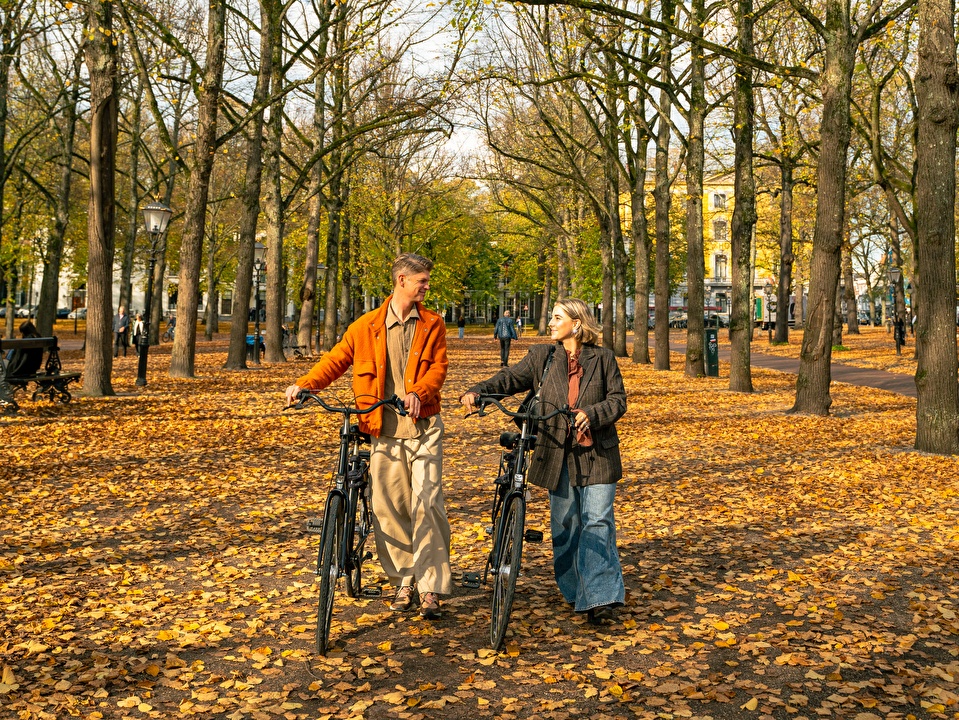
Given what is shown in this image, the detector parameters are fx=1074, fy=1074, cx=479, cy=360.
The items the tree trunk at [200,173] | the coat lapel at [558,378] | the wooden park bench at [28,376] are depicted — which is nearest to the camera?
the coat lapel at [558,378]

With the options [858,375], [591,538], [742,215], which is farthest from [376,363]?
[858,375]

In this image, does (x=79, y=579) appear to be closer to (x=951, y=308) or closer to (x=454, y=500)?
(x=454, y=500)

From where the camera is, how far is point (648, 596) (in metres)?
6.38

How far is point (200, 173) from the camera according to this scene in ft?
71.4

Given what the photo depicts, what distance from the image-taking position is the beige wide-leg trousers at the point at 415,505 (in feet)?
18.7

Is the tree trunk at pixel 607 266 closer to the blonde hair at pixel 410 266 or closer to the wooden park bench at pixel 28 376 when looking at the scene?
the wooden park bench at pixel 28 376

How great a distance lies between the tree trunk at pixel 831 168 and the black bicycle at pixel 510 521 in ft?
35.7

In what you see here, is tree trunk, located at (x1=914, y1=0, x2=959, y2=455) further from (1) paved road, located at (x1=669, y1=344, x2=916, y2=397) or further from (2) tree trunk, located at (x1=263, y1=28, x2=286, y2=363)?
(2) tree trunk, located at (x1=263, y1=28, x2=286, y2=363)

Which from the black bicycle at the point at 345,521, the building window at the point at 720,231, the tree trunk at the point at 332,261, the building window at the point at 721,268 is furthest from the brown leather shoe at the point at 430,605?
the building window at the point at 721,268

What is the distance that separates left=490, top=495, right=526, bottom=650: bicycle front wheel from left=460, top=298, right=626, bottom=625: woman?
0.37 metres

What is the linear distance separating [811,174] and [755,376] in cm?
526

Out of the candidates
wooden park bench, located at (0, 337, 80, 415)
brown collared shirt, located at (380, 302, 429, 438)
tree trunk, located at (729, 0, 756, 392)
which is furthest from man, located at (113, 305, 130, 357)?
brown collared shirt, located at (380, 302, 429, 438)

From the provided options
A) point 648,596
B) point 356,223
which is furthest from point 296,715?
point 356,223

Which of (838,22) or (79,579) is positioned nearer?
(79,579)
